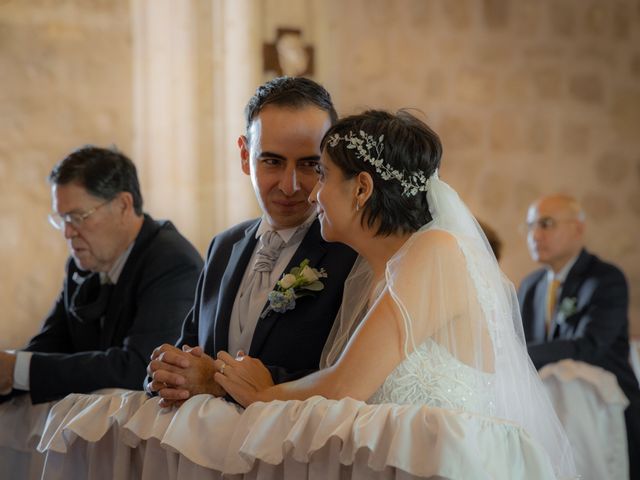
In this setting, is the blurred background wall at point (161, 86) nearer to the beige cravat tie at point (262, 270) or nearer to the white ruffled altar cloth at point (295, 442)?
the beige cravat tie at point (262, 270)

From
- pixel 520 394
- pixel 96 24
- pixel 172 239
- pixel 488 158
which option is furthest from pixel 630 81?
pixel 520 394

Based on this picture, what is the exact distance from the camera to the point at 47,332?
14.0ft

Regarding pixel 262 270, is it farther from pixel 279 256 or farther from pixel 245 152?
pixel 245 152

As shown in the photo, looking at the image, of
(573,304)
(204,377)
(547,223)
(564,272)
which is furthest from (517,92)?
(204,377)

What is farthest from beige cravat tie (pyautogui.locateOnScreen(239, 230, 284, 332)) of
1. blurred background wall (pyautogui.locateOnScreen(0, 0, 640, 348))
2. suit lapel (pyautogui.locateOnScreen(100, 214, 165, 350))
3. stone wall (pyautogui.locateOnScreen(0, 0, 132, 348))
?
stone wall (pyautogui.locateOnScreen(0, 0, 132, 348))

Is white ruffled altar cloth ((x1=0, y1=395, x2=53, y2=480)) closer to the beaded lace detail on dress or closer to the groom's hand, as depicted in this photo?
the groom's hand

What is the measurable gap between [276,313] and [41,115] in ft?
16.0

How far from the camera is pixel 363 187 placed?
113 inches

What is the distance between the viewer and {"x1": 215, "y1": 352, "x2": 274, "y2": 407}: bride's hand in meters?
2.77

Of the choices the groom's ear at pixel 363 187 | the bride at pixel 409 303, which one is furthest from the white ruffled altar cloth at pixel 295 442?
the groom's ear at pixel 363 187

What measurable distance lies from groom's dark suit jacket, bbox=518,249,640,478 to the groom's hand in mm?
3570

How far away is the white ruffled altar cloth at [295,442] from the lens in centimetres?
231

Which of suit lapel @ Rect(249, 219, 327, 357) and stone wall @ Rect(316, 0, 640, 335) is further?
stone wall @ Rect(316, 0, 640, 335)

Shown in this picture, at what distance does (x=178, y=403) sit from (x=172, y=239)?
146 cm
